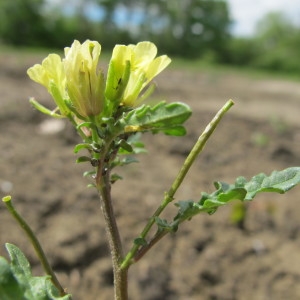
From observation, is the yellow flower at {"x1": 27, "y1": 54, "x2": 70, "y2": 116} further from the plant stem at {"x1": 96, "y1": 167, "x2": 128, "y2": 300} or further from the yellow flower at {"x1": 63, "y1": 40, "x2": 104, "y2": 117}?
the plant stem at {"x1": 96, "y1": 167, "x2": 128, "y2": 300}

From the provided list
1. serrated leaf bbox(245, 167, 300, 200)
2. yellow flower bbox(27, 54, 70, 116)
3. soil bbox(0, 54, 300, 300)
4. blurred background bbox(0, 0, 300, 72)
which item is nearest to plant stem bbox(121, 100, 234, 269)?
serrated leaf bbox(245, 167, 300, 200)

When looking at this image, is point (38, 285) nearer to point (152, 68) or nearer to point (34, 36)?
point (152, 68)

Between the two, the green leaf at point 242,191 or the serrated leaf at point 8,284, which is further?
the green leaf at point 242,191

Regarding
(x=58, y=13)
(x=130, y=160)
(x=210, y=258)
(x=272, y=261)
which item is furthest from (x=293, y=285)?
(x=58, y=13)

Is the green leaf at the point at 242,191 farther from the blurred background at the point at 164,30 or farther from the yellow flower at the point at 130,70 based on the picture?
the blurred background at the point at 164,30

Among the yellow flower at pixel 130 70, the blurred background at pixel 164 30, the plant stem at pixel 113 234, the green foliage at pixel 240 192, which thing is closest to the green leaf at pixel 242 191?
the green foliage at pixel 240 192

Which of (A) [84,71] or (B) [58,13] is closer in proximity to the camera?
(A) [84,71]

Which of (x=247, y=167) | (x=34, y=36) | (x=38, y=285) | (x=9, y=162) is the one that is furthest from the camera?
(x=34, y=36)
